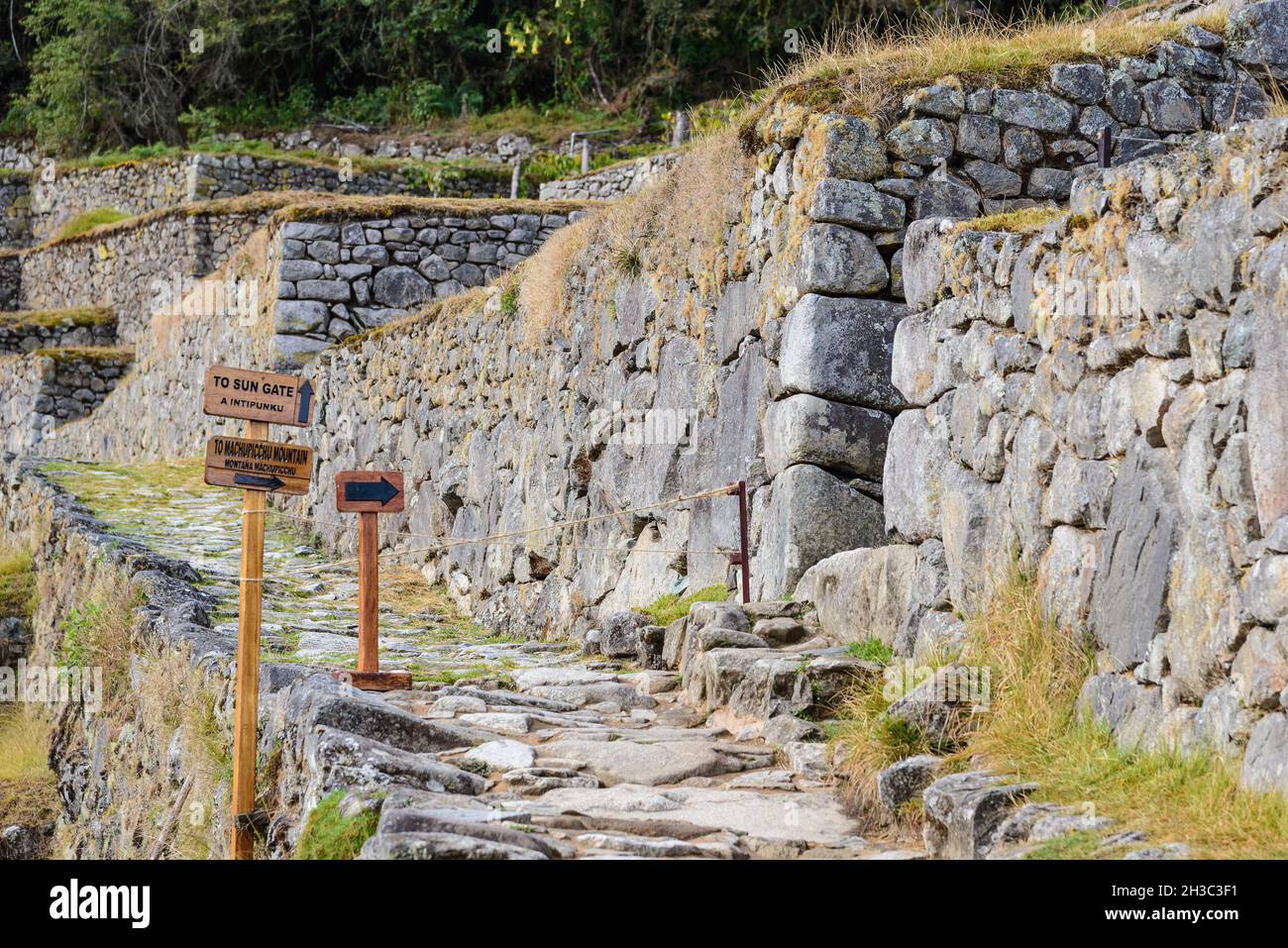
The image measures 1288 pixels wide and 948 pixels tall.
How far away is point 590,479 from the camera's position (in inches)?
386

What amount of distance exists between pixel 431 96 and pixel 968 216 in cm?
2278

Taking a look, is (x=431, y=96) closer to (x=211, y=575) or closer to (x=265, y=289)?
(x=265, y=289)

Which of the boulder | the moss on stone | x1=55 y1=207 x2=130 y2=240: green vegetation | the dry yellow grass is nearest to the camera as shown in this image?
the dry yellow grass

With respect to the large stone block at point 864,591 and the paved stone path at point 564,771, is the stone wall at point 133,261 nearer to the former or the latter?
the paved stone path at point 564,771

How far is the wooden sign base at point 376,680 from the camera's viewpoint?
675 cm

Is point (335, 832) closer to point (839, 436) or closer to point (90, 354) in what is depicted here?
point (839, 436)

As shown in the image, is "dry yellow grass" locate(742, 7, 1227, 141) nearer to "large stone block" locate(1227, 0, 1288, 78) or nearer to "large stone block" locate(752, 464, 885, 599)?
"large stone block" locate(1227, 0, 1288, 78)

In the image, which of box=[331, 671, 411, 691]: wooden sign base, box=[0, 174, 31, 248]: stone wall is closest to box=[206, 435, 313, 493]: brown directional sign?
box=[331, 671, 411, 691]: wooden sign base

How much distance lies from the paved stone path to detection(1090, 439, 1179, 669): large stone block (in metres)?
0.86

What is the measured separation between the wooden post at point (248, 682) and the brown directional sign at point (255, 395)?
7cm

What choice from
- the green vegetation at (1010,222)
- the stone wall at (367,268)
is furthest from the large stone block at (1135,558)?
the stone wall at (367,268)

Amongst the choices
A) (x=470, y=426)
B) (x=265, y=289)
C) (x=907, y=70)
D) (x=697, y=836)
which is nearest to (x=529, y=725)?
(x=697, y=836)

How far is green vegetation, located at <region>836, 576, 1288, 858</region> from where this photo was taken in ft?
11.4

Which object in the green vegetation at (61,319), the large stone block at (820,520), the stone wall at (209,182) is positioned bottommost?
the large stone block at (820,520)
